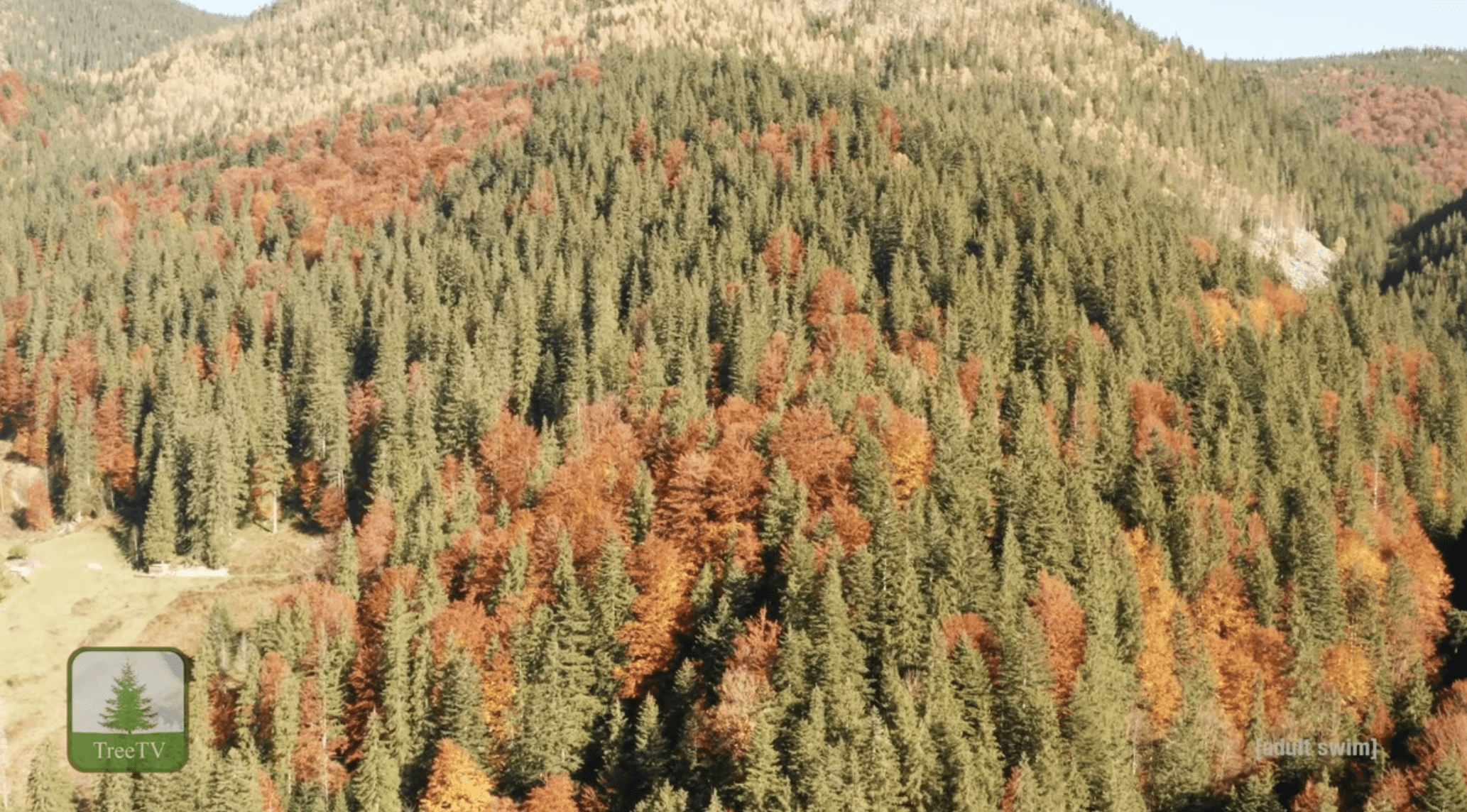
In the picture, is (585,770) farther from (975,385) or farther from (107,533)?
(107,533)

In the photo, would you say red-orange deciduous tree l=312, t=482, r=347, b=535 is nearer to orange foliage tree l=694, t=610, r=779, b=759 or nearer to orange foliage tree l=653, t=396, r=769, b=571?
orange foliage tree l=653, t=396, r=769, b=571

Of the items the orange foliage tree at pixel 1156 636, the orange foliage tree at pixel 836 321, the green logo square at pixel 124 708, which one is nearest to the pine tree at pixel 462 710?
the green logo square at pixel 124 708

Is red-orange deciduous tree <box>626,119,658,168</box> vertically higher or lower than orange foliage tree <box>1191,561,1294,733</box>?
higher

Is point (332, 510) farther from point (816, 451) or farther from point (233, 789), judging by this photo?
point (816, 451)

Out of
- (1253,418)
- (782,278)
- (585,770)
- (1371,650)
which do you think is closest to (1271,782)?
(1371,650)

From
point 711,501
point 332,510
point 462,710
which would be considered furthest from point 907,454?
point 332,510

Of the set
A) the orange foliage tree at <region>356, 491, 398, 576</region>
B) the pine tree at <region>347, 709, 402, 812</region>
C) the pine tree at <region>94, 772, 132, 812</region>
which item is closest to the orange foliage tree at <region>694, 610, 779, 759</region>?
the pine tree at <region>347, 709, 402, 812</region>
